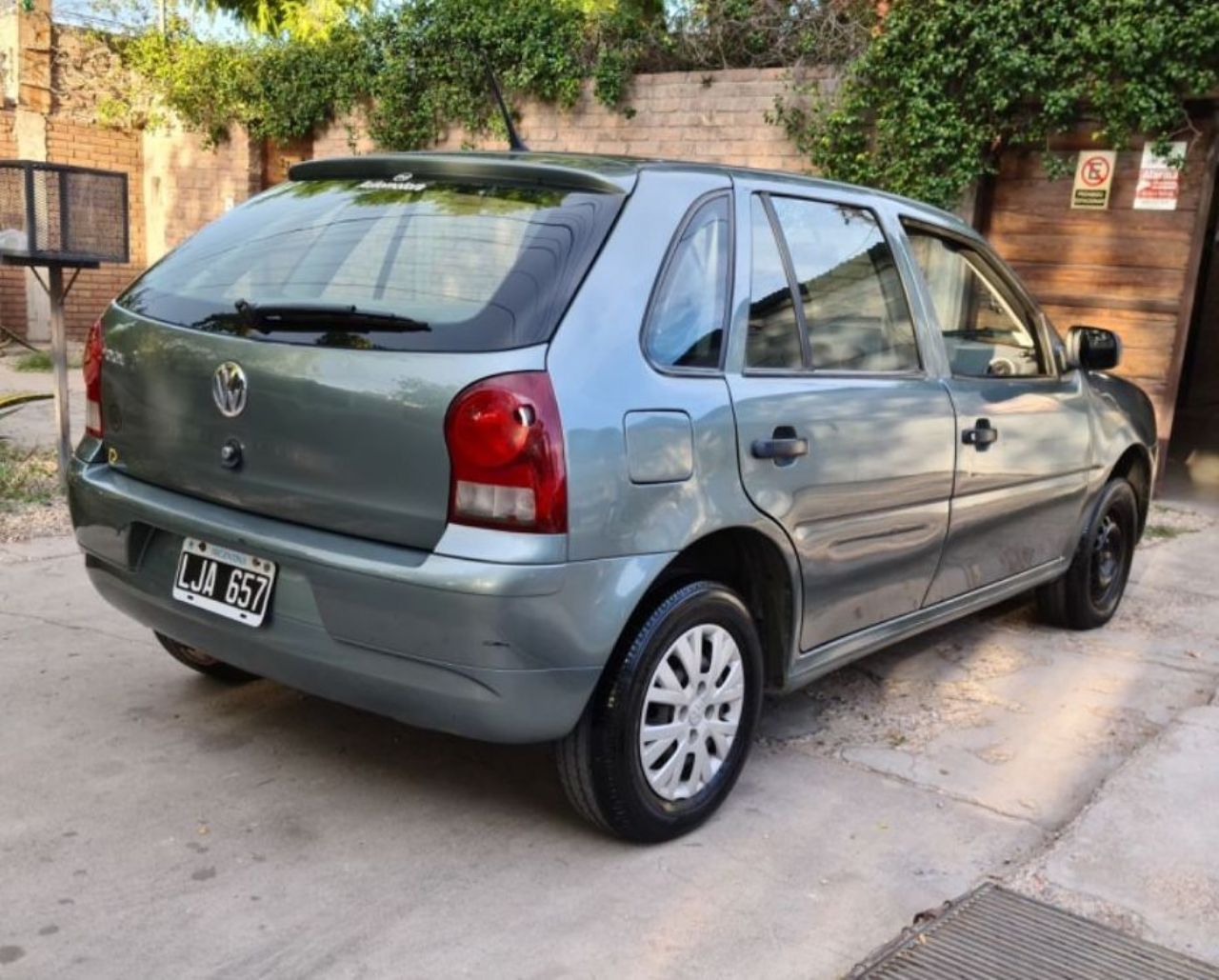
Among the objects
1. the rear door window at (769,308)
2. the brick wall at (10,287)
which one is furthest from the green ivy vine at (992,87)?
the brick wall at (10,287)

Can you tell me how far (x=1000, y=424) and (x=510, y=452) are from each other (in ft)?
7.36

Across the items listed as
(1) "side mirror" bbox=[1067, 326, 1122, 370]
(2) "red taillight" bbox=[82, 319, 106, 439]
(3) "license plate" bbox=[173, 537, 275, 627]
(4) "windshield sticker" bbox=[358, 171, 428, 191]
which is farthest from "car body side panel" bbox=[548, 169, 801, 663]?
(1) "side mirror" bbox=[1067, 326, 1122, 370]

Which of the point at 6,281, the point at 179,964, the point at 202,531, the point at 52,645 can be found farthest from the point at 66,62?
the point at 179,964

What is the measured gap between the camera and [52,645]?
4227mm

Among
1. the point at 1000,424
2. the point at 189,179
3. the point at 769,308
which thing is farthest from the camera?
the point at 189,179

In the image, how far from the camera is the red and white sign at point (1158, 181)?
7.80 m

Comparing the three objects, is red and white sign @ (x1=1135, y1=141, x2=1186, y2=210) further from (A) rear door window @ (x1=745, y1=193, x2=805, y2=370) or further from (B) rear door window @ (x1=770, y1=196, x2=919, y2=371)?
(A) rear door window @ (x1=745, y1=193, x2=805, y2=370)

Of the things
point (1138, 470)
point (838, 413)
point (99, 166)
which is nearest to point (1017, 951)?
point (838, 413)

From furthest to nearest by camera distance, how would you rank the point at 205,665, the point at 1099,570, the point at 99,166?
the point at 99,166
the point at 1099,570
the point at 205,665

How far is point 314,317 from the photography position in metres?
2.86

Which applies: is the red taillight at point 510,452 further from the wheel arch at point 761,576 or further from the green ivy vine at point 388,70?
the green ivy vine at point 388,70

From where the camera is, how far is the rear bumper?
8.37 feet

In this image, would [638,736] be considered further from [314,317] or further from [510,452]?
[314,317]

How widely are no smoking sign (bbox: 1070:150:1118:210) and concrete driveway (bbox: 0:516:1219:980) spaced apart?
16.0 feet
